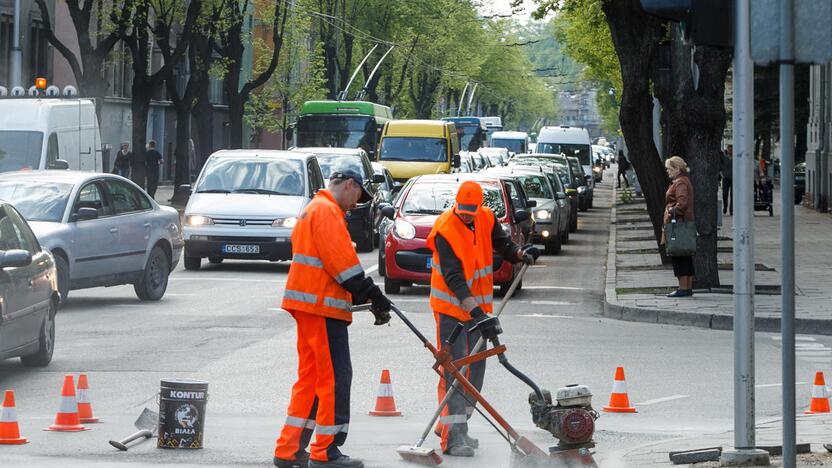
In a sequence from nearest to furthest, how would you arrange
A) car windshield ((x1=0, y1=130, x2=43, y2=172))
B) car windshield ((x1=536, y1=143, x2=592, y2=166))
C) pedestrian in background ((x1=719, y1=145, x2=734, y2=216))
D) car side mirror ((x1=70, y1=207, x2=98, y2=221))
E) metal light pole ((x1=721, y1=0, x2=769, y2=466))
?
metal light pole ((x1=721, y1=0, x2=769, y2=466)), car side mirror ((x1=70, y1=207, x2=98, y2=221)), car windshield ((x1=0, y1=130, x2=43, y2=172)), pedestrian in background ((x1=719, y1=145, x2=734, y2=216)), car windshield ((x1=536, y1=143, x2=592, y2=166))

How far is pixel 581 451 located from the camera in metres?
8.34

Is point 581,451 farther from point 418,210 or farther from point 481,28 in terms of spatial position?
point 481,28

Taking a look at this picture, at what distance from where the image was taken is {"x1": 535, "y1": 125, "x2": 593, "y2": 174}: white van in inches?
2530

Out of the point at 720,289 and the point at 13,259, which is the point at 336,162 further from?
the point at 13,259

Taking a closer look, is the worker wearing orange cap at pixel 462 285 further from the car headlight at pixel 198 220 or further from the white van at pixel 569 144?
the white van at pixel 569 144

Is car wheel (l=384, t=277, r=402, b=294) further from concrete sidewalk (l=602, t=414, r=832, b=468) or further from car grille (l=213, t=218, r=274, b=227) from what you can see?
concrete sidewalk (l=602, t=414, r=832, b=468)

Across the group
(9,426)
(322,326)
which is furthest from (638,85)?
(322,326)

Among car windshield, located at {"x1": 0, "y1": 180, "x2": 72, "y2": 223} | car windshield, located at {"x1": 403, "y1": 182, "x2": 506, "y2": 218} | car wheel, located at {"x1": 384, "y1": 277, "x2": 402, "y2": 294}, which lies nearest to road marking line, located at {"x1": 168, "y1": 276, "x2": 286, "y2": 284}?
car wheel, located at {"x1": 384, "y1": 277, "x2": 402, "y2": 294}

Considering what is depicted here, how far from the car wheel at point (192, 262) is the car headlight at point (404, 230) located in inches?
153

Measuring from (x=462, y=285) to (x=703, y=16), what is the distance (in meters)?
2.61

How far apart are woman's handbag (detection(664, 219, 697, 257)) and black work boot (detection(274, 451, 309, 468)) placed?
11270 millimetres

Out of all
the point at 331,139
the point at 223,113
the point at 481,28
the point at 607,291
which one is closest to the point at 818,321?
the point at 607,291

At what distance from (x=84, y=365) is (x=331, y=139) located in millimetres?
31846

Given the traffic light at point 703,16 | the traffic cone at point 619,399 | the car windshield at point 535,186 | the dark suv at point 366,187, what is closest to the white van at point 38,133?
the dark suv at point 366,187
